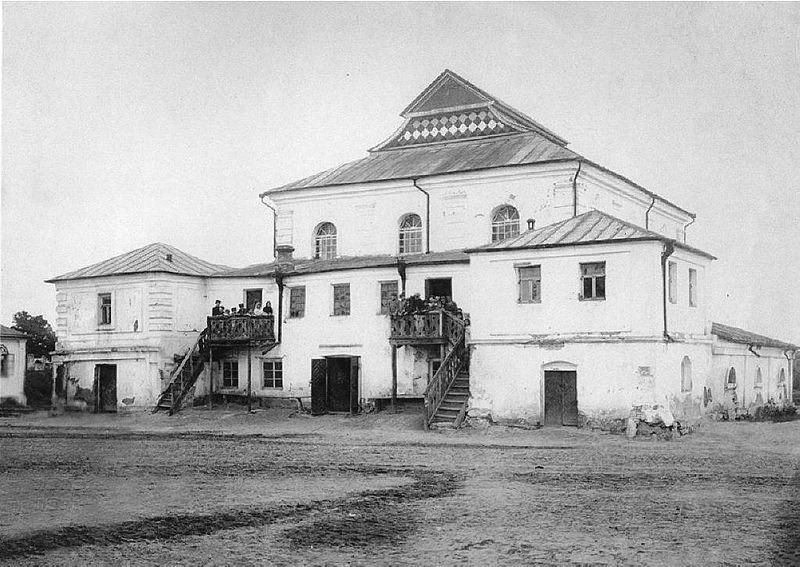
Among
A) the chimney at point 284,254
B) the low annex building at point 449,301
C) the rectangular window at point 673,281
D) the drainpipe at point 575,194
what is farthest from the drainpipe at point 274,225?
the rectangular window at point 673,281

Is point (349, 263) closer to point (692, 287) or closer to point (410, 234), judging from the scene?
point (410, 234)

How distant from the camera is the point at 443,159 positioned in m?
36.4

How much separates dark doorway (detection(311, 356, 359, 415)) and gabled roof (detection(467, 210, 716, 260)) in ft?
26.1

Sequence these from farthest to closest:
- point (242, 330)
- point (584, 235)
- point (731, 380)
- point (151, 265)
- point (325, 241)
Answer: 1. point (325, 241)
2. point (151, 265)
3. point (242, 330)
4. point (731, 380)
5. point (584, 235)

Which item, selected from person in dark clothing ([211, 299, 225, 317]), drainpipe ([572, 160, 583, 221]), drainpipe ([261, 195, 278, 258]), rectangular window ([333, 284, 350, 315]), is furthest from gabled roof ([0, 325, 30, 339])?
drainpipe ([572, 160, 583, 221])

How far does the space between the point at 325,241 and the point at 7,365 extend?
14.0 metres

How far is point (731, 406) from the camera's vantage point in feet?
102

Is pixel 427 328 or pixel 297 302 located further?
pixel 297 302

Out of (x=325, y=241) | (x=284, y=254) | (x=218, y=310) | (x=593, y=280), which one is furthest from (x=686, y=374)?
(x=218, y=310)

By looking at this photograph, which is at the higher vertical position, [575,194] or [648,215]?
[648,215]

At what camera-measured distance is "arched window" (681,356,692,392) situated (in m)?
26.8

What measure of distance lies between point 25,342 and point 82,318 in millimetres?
5342

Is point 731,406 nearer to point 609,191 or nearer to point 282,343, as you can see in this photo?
point 609,191

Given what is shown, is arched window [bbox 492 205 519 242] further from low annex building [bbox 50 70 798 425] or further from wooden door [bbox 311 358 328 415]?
wooden door [bbox 311 358 328 415]
